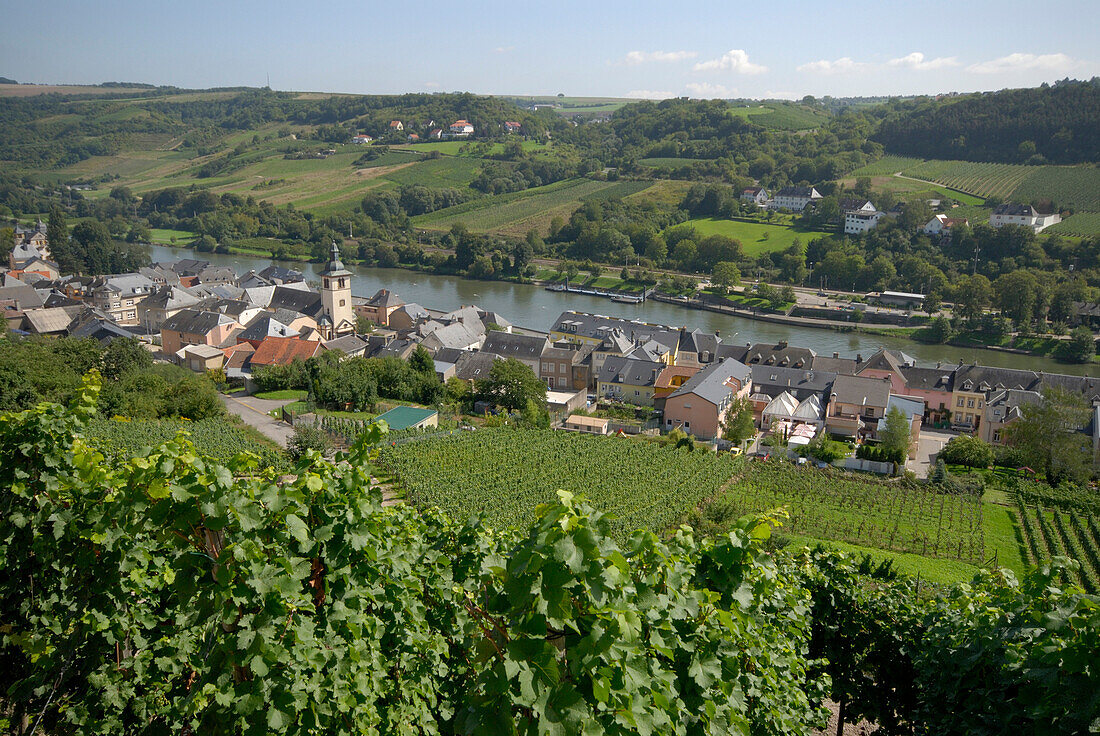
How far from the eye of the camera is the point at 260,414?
25672 mm

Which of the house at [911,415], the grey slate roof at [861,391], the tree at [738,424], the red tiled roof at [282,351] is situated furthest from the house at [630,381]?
the red tiled roof at [282,351]

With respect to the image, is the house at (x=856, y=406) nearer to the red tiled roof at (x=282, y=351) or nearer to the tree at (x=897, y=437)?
the tree at (x=897, y=437)

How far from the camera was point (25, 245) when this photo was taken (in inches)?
2136

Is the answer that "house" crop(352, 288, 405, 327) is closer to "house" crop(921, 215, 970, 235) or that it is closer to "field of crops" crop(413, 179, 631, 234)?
"field of crops" crop(413, 179, 631, 234)

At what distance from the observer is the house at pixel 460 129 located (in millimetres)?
115562

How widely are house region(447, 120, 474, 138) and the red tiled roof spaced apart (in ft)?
293

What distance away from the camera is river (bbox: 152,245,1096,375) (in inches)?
1678

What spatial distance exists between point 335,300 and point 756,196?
54.8 meters

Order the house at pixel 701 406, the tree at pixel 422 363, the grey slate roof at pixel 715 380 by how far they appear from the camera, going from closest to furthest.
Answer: the house at pixel 701 406 → the grey slate roof at pixel 715 380 → the tree at pixel 422 363

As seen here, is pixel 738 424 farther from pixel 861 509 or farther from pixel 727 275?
pixel 727 275

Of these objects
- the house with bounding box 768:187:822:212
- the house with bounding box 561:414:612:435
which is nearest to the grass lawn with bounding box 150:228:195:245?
the house with bounding box 561:414:612:435

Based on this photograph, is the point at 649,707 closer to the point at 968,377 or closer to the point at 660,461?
the point at 660,461

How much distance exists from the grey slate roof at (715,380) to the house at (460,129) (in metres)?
92.7

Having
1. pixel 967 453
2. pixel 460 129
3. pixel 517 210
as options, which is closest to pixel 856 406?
pixel 967 453
